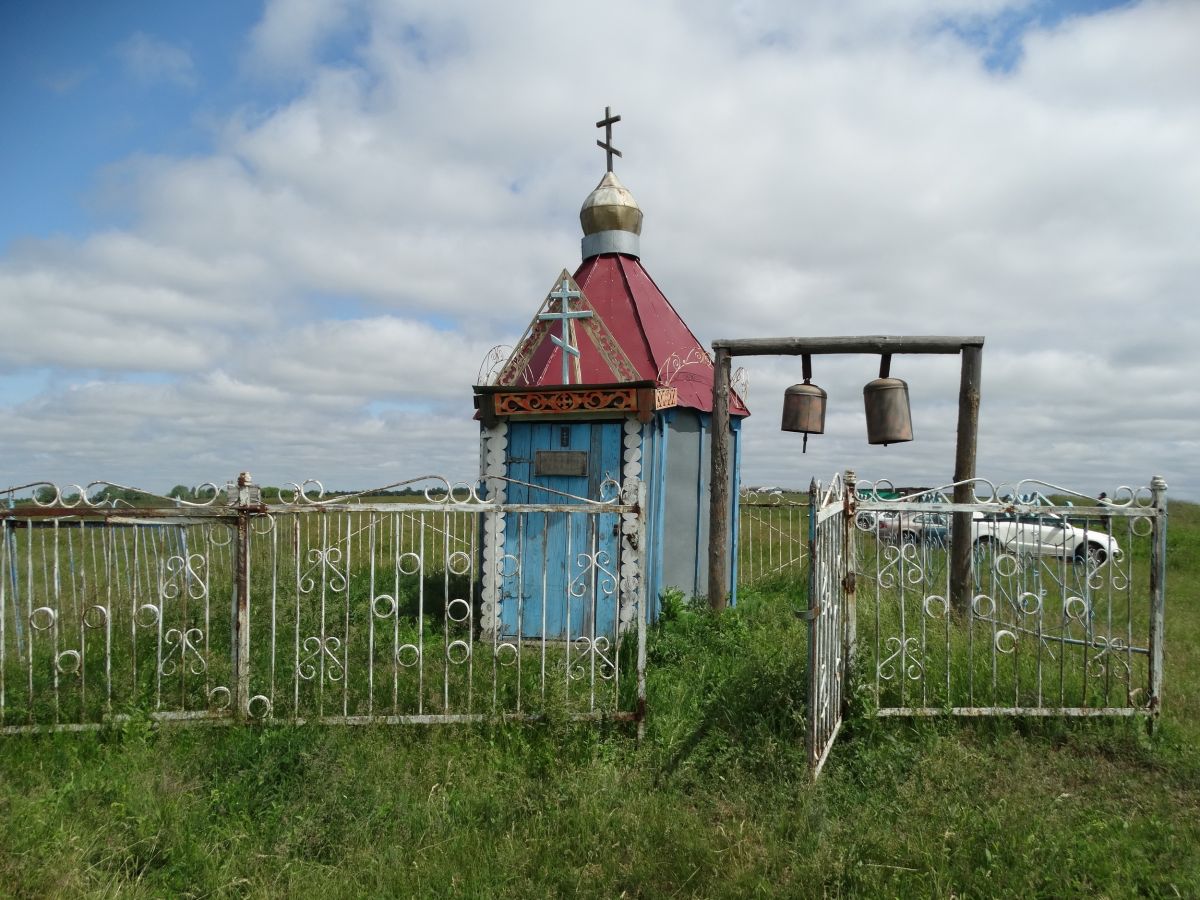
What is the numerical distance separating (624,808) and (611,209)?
24.0ft

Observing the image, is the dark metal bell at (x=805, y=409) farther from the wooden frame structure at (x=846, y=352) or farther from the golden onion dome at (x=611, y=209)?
the golden onion dome at (x=611, y=209)

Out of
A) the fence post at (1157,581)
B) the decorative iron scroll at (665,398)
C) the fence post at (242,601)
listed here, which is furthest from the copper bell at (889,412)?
the fence post at (242,601)

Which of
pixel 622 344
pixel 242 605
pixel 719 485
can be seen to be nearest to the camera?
pixel 242 605

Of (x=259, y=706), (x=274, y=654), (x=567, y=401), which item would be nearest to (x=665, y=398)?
(x=567, y=401)

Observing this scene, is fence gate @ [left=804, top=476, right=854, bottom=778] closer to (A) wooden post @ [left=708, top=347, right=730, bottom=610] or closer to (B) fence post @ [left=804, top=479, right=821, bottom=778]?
(B) fence post @ [left=804, top=479, right=821, bottom=778]

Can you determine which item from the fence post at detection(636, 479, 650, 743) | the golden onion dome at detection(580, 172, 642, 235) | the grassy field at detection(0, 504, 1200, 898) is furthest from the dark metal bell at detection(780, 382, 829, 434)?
the golden onion dome at detection(580, 172, 642, 235)

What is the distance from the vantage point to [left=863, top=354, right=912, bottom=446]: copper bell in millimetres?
7250

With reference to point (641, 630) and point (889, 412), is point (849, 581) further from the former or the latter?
point (889, 412)

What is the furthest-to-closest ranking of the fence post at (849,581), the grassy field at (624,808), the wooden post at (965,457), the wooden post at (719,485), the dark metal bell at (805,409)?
the wooden post at (719,485) < the dark metal bell at (805,409) < the wooden post at (965,457) < the fence post at (849,581) < the grassy field at (624,808)

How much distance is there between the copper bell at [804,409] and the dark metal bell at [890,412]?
0.58 m

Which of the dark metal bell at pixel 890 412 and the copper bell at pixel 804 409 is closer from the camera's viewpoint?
the dark metal bell at pixel 890 412

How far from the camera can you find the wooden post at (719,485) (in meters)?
8.23

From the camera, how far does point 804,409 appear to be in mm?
7770

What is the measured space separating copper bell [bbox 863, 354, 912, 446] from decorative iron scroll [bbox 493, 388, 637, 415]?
229cm
